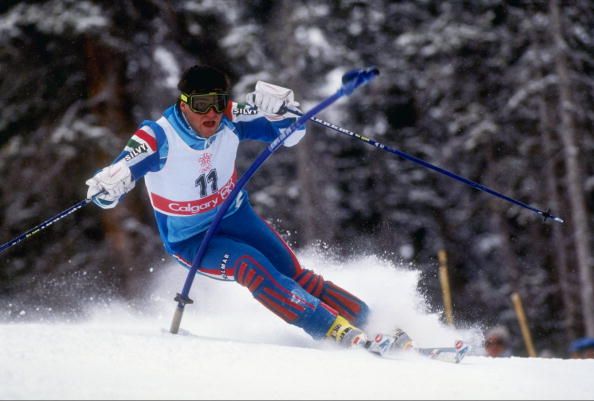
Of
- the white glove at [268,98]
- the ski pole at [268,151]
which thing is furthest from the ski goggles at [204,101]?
the ski pole at [268,151]

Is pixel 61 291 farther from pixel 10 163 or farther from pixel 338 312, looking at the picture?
pixel 338 312

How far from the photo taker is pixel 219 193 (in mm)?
4473

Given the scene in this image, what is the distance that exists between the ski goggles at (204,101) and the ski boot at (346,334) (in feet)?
4.74

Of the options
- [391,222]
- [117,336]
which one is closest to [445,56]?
[391,222]

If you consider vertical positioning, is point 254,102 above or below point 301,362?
above

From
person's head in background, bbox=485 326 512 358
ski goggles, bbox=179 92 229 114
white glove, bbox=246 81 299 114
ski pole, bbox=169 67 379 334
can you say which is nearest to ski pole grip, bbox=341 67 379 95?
ski pole, bbox=169 67 379 334

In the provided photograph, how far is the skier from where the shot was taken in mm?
4055

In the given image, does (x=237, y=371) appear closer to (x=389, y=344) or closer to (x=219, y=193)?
(x=389, y=344)

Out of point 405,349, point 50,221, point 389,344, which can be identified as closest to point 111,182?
point 50,221

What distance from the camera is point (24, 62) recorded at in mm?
11398

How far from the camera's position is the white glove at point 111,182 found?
3.99 meters

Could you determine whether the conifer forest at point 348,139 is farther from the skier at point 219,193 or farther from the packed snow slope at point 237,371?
the packed snow slope at point 237,371

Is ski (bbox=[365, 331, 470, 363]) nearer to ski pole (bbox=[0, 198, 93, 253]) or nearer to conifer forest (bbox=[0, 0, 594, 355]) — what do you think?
ski pole (bbox=[0, 198, 93, 253])

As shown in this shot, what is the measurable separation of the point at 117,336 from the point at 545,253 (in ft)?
45.8
